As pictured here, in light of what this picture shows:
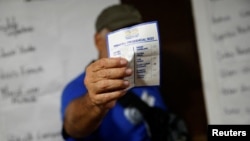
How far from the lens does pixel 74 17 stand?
3.10 feet

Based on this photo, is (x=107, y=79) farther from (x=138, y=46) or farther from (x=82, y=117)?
(x=82, y=117)

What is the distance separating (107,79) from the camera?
616mm

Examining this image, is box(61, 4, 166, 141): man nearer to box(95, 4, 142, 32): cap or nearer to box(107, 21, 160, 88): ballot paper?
box(95, 4, 142, 32): cap

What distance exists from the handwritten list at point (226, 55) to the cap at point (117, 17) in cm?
20

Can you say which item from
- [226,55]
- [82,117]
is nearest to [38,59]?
[82,117]

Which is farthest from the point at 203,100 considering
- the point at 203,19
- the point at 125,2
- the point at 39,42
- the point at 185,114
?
the point at 39,42

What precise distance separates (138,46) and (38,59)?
42 cm

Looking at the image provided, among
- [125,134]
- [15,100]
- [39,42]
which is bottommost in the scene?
[125,134]

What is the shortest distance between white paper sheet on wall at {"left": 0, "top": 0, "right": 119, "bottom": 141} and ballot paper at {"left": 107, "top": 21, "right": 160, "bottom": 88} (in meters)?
0.33

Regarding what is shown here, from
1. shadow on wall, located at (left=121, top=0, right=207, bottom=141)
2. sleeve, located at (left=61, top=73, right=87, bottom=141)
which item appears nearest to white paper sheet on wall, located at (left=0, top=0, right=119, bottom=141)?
sleeve, located at (left=61, top=73, right=87, bottom=141)

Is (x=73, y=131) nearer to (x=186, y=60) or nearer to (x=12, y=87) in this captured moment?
(x=12, y=87)

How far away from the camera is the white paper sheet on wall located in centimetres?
92

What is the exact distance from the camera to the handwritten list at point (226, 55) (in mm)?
1003

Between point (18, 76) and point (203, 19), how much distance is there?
0.56 metres
